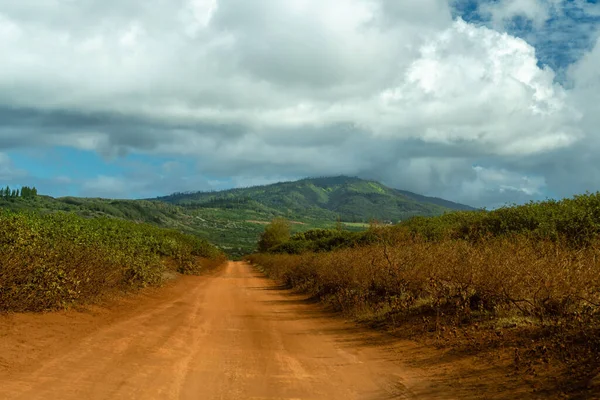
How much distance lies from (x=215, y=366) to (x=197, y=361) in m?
0.60

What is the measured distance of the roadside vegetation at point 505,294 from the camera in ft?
28.8

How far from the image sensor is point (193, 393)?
7.92 meters

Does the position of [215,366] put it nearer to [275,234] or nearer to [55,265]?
[55,265]

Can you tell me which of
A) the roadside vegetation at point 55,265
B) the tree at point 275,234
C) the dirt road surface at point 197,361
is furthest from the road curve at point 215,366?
the tree at point 275,234

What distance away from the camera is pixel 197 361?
10.4 m

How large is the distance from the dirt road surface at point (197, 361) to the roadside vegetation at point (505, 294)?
1.49 m

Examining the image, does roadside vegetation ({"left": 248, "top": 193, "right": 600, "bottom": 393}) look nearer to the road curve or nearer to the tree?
the road curve

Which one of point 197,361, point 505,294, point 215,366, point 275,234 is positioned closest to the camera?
point 215,366

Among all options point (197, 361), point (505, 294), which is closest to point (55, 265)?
point (197, 361)

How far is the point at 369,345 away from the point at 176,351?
4.96 m

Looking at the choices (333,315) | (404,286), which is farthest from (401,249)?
(333,315)

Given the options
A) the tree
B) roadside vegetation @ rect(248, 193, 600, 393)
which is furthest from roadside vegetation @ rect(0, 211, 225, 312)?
the tree

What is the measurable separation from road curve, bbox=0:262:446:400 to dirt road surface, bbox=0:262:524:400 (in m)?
0.02

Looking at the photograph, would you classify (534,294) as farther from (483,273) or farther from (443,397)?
(443,397)
